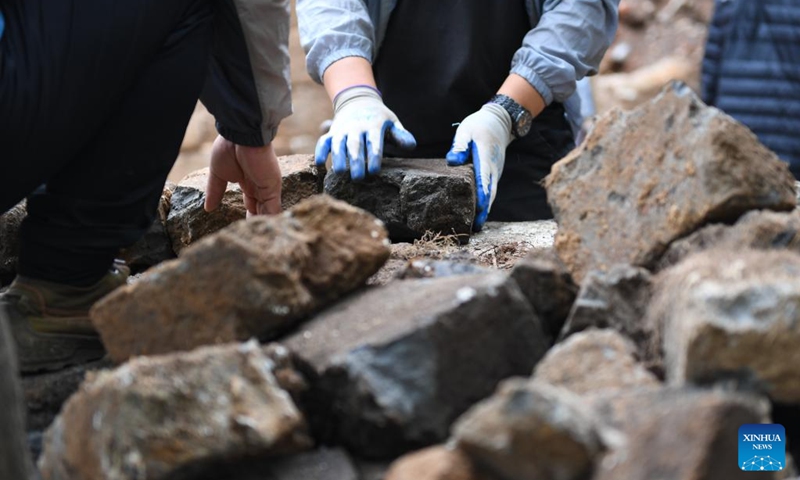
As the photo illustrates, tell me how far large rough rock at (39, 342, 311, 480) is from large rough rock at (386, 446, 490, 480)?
6.7 inches

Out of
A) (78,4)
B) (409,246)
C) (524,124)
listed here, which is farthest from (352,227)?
(524,124)

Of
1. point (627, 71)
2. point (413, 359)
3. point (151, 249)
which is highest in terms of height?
point (413, 359)

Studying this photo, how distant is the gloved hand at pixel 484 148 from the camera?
287cm

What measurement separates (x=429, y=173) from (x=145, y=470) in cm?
166

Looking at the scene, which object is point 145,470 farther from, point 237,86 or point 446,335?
point 237,86

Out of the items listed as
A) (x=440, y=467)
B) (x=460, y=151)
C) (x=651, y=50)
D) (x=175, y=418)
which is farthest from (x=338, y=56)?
(x=651, y=50)

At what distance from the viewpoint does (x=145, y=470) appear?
1.23 m

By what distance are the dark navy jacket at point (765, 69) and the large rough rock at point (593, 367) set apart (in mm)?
1734

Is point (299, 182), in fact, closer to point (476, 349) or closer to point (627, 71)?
point (476, 349)

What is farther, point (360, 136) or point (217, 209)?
point (217, 209)

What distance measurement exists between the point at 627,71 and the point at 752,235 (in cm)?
556

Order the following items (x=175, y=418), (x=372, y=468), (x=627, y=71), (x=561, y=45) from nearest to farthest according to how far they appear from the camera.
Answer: (x=175, y=418) → (x=372, y=468) → (x=561, y=45) → (x=627, y=71)

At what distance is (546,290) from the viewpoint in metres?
1.64

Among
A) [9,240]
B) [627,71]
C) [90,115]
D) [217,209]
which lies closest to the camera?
[90,115]
